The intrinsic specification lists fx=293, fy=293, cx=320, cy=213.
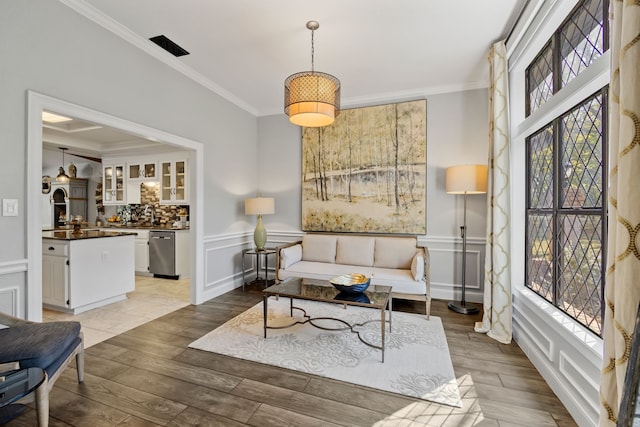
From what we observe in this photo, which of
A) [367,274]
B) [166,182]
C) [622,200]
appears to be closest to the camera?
[622,200]

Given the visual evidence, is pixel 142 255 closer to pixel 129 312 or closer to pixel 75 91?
pixel 129 312

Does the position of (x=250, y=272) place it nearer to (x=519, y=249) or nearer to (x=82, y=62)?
(x=82, y=62)

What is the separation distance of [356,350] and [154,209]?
5320 mm

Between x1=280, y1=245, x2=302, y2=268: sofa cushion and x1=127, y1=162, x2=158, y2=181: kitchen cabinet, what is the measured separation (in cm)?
334

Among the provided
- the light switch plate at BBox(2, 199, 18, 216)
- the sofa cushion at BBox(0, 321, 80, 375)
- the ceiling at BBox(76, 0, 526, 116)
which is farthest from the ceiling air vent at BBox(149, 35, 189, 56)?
the sofa cushion at BBox(0, 321, 80, 375)

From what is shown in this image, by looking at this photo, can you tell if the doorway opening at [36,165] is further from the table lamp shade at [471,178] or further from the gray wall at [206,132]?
the table lamp shade at [471,178]

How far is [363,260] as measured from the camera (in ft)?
13.2

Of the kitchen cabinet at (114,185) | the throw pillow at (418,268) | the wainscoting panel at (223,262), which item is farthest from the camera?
the kitchen cabinet at (114,185)

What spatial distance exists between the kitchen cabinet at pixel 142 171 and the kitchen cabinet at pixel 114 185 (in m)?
0.20

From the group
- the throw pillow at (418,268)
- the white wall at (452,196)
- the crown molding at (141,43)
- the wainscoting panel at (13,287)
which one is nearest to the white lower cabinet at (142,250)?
the crown molding at (141,43)

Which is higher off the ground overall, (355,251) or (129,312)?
(355,251)

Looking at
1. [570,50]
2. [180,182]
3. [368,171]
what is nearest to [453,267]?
[368,171]

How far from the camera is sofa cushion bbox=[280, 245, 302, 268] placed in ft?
12.8

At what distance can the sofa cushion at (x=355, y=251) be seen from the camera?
404cm
